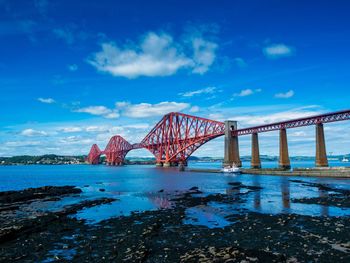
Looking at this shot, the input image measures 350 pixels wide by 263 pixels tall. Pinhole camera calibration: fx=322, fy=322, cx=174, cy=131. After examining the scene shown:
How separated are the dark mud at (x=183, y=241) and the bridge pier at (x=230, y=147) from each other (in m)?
77.3

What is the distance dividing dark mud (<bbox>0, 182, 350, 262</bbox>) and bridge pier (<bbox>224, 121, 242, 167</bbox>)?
7732cm

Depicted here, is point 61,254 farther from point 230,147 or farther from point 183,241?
point 230,147

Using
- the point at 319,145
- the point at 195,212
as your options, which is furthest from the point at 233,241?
the point at 319,145

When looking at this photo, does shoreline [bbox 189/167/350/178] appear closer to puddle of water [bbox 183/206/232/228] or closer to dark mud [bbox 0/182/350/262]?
puddle of water [bbox 183/206/232/228]

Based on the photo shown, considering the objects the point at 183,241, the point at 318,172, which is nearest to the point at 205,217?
the point at 183,241

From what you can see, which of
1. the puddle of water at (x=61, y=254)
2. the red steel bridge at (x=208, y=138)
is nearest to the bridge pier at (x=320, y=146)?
the red steel bridge at (x=208, y=138)

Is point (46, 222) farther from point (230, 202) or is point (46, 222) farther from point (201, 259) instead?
point (230, 202)

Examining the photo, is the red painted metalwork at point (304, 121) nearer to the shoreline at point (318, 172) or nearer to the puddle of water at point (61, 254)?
the shoreline at point (318, 172)

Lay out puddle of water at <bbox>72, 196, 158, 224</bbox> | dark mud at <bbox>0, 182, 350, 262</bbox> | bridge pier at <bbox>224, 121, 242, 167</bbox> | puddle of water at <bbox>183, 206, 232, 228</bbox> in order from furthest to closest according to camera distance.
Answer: bridge pier at <bbox>224, 121, 242, 167</bbox> < puddle of water at <bbox>72, 196, 158, 224</bbox> < puddle of water at <bbox>183, 206, 232, 228</bbox> < dark mud at <bbox>0, 182, 350, 262</bbox>

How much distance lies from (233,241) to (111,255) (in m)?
5.97

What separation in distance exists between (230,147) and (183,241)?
283 ft

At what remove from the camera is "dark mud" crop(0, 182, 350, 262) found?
13.6 metres

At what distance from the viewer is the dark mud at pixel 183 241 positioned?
13633mm

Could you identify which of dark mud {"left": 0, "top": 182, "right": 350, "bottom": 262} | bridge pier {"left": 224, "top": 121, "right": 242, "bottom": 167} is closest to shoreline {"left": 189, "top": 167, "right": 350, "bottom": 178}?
bridge pier {"left": 224, "top": 121, "right": 242, "bottom": 167}
